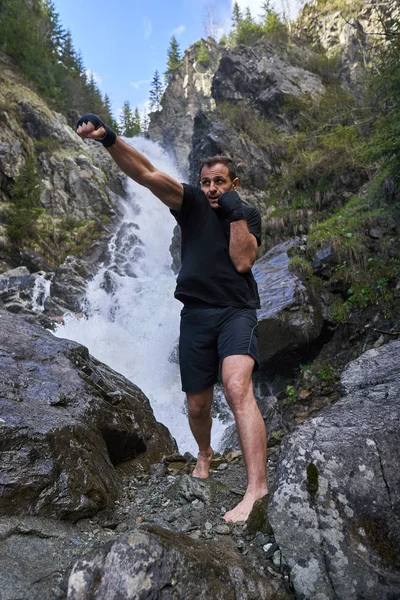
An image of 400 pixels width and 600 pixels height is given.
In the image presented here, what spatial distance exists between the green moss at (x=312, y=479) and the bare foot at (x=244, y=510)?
584 millimetres

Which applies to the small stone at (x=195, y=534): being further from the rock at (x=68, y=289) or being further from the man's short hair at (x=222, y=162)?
the rock at (x=68, y=289)

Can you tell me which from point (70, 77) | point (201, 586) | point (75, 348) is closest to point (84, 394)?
point (75, 348)

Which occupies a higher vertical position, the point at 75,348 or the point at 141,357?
the point at 141,357

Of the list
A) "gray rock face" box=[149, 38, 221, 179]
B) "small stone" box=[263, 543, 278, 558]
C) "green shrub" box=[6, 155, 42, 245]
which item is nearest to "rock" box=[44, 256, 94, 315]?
"green shrub" box=[6, 155, 42, 245]

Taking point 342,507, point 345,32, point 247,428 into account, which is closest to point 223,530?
point 247,428

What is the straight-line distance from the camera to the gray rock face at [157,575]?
4.51 ft

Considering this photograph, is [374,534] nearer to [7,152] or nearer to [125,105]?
[7,152]

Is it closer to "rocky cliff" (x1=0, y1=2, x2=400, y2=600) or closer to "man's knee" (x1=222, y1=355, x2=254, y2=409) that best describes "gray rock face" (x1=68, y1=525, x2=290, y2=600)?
"rocky cliff" (x1=0, y1=2, x2=400, y2=600)

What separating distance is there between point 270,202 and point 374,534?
14.3 m

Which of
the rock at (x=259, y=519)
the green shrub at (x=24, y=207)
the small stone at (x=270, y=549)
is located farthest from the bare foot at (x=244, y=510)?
the green shrub at (x=24, y=207)

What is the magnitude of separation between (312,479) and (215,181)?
2.20 m

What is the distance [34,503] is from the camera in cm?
220

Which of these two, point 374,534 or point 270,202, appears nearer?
point 374,534

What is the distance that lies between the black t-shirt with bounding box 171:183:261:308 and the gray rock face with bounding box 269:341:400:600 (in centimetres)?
113
